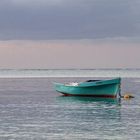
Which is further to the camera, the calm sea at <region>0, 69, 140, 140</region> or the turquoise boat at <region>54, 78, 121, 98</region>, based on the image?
the turquoise boat at <region>54, 78, 121, 98</region>

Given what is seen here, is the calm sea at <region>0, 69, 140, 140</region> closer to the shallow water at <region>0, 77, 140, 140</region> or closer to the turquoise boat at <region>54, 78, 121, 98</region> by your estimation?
the shallow water at <region>0, 77, 140, 140</region>

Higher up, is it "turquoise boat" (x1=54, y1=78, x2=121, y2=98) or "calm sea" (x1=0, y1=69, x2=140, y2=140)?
"turquoise boat" (x1=54, y1=78, x2=121, y2=98)

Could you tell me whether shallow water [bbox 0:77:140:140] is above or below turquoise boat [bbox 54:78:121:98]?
below

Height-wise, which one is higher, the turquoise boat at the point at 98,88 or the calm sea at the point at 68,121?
the turquoise boat at the point at 98,88

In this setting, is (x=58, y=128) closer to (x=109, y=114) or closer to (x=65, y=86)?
(x=109, y=114)

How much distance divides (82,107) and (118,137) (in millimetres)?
19661

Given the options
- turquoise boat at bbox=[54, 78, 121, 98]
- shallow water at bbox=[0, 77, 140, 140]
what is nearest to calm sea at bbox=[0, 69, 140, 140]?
shallow water at bbox=[0, 77, 140, 140]

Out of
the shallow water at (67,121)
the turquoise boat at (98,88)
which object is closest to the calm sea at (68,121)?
the shallow water at (67,121)

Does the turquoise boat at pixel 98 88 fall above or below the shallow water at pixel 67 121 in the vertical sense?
above

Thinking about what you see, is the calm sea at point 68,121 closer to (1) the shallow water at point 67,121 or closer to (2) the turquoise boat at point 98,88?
(1) the shallow water at point 67,121

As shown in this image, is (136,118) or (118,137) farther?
(136,118)

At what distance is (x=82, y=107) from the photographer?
1941 inches

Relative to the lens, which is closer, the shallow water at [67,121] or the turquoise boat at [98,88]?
the shallow water at [67,121]

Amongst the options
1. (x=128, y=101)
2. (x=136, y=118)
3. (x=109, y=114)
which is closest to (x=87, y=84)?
(x=128, y=101)
